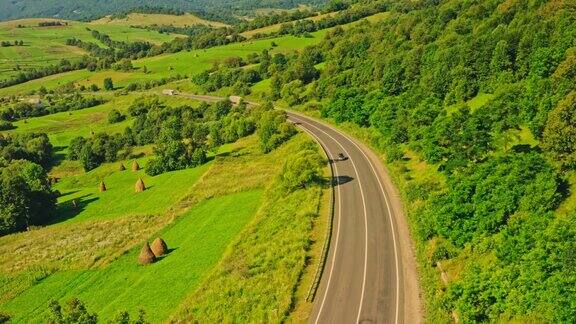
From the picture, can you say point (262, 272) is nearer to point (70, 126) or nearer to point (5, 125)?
point (70, 126)

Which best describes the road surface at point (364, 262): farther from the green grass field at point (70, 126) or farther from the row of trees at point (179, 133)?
the green grass field at point (70, 126)

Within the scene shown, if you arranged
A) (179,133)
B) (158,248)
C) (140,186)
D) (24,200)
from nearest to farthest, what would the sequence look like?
1. (158,248)
2. (24,200)
3. (140,186)
4. (179,133)

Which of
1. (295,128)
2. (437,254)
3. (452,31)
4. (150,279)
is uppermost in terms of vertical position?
(452,31)

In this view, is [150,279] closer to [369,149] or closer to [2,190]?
[2,190]

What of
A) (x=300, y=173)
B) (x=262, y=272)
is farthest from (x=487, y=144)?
(x=262, y=272)

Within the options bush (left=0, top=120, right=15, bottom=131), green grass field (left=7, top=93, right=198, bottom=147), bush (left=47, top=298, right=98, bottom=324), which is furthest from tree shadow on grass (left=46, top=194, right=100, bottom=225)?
bush (left=0, top=120, right=15, bottom=131)

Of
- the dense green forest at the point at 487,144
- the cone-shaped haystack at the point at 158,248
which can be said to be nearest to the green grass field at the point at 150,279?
the cone-shaped haystack at the point at 158,248

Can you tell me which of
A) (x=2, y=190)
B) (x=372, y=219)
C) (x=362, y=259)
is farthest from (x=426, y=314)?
(x=2, y=190)
